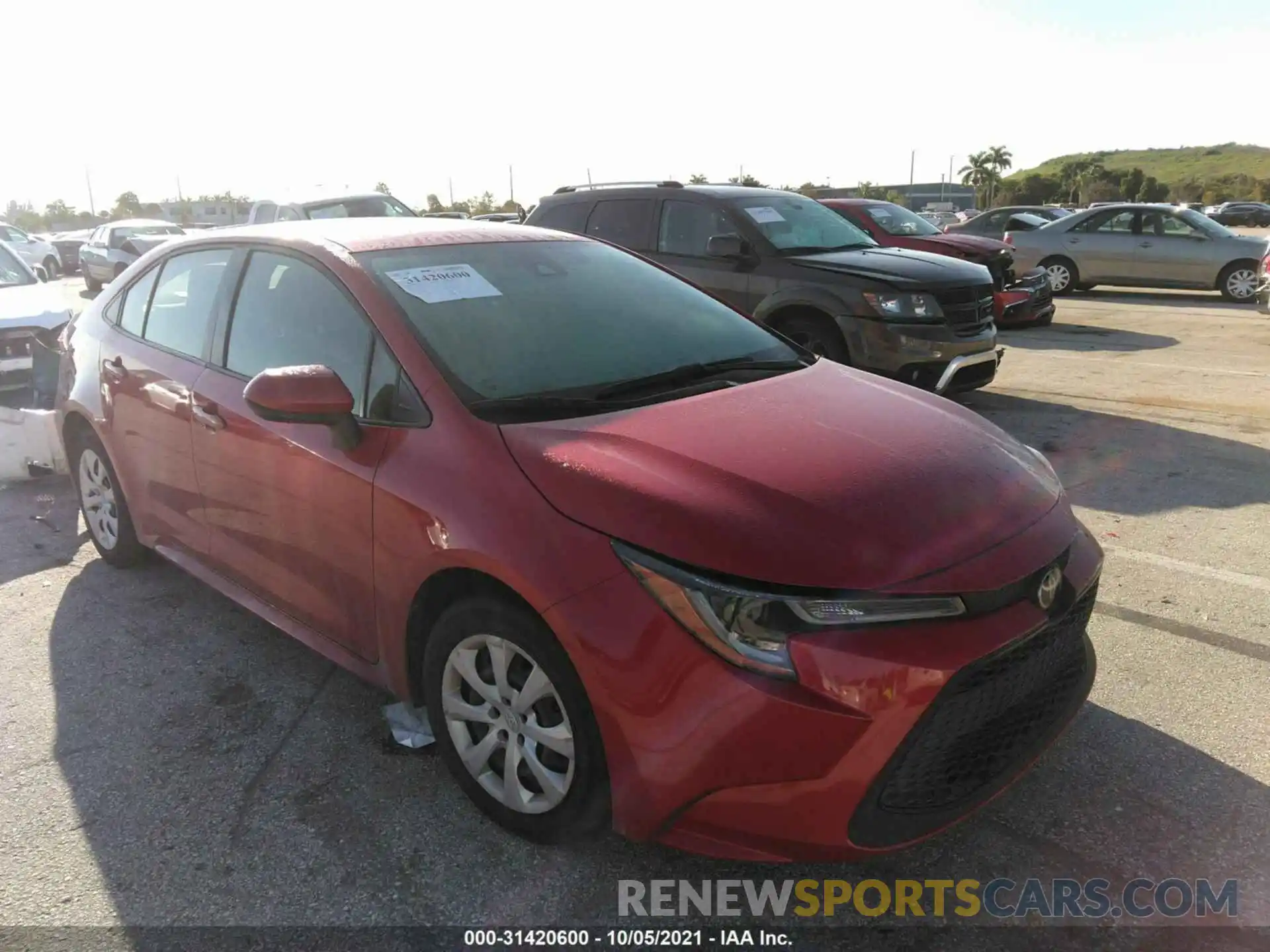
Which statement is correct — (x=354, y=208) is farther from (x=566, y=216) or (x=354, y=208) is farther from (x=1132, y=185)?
(x=1132, y=185)

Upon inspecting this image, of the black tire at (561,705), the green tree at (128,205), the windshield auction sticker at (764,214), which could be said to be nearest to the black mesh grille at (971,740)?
the black tire at (561,705)

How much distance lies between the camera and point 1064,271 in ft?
51.6

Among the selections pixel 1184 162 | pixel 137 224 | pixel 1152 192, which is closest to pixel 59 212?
pixel 137 224

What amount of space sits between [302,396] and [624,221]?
5777 mm

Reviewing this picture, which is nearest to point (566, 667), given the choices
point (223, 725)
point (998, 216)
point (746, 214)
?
point (223, 725)

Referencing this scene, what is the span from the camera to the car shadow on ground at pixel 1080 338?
35.0ft

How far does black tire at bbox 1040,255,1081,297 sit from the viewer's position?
1562cm

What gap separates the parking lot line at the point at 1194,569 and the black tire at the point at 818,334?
2.71 m

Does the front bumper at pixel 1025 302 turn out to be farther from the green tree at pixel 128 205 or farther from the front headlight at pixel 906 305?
the green tree at pixel 128 205

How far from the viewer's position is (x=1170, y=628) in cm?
373

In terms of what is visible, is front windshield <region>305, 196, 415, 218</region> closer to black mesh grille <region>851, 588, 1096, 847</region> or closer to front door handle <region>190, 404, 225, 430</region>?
front door handle <region>190, 404, 225, 430</region>

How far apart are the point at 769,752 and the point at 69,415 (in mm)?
4056

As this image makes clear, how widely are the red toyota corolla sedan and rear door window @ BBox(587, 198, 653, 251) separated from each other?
436 centimetres

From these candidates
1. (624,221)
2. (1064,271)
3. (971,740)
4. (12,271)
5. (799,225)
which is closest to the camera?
(971,740)
